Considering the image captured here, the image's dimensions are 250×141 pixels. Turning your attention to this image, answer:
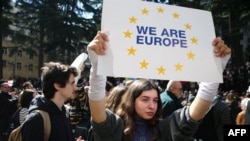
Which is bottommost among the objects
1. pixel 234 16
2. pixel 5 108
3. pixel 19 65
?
pixel 5 108

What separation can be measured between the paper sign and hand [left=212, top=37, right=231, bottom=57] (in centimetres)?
3

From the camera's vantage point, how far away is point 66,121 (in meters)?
3.30

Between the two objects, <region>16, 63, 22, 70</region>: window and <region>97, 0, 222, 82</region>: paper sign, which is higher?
<region>16, 63, 22, 70</region>: window

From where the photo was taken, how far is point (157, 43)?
2672 millimetres

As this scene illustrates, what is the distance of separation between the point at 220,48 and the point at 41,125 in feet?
4.70

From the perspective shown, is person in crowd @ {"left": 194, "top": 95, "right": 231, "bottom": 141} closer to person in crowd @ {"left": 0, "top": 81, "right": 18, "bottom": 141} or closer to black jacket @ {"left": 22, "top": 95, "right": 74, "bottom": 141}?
black jacket @ {"left": 22, "top": 95, "right": 74, "bottom": 141}

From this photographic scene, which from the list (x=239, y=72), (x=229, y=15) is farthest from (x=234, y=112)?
(x=229, y=15)

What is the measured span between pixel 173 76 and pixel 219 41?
0.41 metres

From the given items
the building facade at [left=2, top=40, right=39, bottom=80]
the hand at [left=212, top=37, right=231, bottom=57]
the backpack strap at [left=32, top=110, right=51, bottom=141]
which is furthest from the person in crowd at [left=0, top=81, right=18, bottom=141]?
the building facade at [left=2, top=40, right=39, bottom=80]

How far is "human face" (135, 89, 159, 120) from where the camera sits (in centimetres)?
267

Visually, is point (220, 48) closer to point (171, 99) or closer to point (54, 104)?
point (54, 104)

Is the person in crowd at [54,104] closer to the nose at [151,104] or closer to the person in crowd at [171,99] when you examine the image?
the nose at [151,104]

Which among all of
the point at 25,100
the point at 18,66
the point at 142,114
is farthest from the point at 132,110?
the point at 18,66

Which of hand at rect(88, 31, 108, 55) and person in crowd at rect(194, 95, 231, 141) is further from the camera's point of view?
person in crowd at rect(194, 95, 231, 141)
